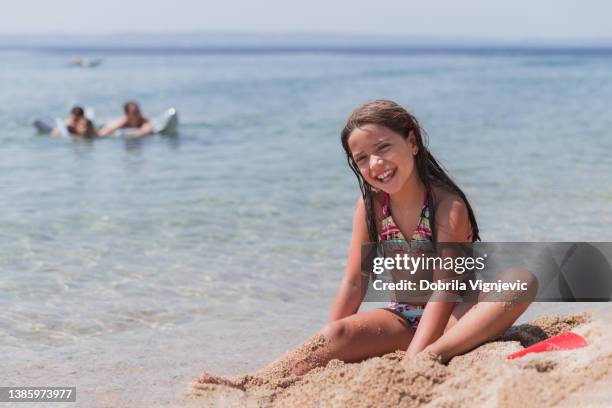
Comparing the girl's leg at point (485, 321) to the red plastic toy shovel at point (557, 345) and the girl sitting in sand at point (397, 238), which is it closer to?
the girl sitting in sand at point (397, 238)

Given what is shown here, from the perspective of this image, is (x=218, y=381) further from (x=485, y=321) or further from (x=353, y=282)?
(x=485, y=321)

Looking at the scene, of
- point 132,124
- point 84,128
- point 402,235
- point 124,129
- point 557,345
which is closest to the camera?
point 557,345

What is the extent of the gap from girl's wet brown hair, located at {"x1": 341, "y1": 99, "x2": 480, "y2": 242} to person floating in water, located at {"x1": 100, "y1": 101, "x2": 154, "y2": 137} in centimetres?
1075

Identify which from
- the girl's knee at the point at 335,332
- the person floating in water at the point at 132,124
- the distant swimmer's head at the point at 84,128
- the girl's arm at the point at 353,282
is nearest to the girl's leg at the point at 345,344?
the girl's knee at the point at 335,332

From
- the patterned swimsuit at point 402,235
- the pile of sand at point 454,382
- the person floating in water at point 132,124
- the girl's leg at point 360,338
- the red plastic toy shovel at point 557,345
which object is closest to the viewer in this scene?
the pile of sand at point 454,382

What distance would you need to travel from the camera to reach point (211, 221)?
22.4ft

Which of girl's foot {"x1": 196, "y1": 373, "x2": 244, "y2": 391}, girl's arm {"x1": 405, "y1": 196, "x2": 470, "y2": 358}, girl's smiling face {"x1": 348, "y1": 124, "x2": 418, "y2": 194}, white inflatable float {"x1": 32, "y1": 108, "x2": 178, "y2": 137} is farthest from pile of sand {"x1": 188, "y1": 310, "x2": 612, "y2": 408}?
white inflatable float {"x1": 32, "y1": 108, "x2": 178, "y2": 137}

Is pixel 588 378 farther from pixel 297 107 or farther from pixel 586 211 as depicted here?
pixel 297 107

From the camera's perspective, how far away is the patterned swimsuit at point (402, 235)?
10.8 ft

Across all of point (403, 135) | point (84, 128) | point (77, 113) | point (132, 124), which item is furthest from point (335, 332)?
point (132, 124)

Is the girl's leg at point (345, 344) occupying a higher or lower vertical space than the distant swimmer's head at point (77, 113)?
higher

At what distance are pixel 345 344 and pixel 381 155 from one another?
2.48ft

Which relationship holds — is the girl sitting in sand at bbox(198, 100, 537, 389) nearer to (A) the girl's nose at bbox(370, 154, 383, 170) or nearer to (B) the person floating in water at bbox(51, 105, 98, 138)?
(A) the girl's nose at bbox(370, 154, 383, 170)

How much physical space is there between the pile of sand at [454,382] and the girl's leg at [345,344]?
0.03 meters
